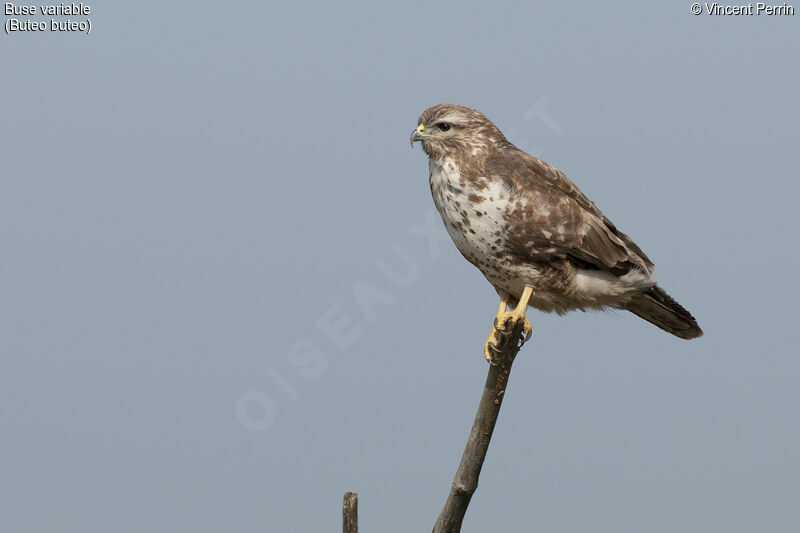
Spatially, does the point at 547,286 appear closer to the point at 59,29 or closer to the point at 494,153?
the point at 494,153

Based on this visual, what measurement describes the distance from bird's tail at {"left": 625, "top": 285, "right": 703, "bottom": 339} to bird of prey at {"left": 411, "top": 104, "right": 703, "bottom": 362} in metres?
0.07

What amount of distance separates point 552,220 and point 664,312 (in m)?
1.22

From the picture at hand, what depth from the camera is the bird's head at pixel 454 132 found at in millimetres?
6840

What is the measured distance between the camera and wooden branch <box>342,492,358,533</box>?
6.22 metres

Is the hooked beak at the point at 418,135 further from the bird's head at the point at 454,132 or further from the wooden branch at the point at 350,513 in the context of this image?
the wooden branch at the point at 350,513

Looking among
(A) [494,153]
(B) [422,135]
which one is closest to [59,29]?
(B) [422,135]

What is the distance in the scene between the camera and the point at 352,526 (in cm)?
622

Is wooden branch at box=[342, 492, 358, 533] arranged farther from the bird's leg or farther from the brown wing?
the brown wing

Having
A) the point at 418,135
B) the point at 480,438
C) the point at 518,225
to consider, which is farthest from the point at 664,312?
the point at 418,135

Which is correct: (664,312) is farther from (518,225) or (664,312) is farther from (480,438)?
(480,438)

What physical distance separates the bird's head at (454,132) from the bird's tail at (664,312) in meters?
1.46

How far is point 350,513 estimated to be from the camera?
622 centimetres

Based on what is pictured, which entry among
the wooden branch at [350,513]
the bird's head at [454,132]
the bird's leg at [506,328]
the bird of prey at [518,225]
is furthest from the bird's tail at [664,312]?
the wooden branch at [350,513]

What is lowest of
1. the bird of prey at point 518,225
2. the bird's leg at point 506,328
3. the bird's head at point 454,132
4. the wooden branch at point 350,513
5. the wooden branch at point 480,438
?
the wooden branch at point 350,513
